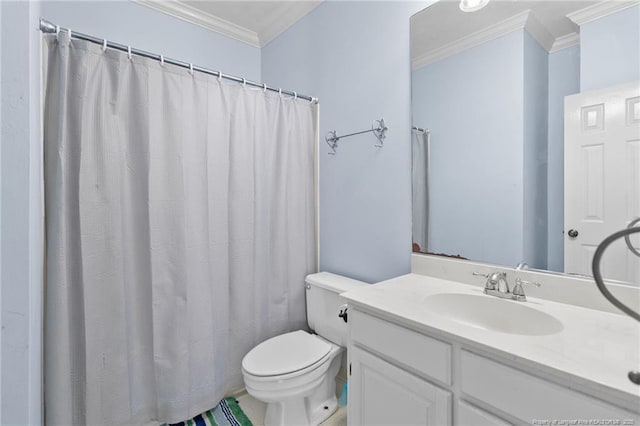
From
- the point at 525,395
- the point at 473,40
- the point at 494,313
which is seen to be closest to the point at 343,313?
the point at 494,313

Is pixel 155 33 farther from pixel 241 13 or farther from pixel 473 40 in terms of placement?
pixel 473 40

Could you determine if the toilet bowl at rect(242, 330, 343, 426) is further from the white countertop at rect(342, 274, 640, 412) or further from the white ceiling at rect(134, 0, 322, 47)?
the white ceiling at rect(134, 0, 322, 47)

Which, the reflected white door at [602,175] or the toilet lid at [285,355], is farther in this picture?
the toilet lid at [285,355]

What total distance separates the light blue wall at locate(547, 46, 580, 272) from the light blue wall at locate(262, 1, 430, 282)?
0.58 meters

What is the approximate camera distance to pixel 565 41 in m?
1.10

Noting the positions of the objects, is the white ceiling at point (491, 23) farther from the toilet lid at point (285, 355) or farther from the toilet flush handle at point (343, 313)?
the toilet lid at point (285, 355)

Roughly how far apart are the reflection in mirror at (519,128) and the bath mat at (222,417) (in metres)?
1.33

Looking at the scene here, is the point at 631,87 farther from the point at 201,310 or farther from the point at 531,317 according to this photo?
the point at 201,310

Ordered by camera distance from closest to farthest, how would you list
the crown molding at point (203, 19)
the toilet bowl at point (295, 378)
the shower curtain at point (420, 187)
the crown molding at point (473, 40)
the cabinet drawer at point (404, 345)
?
the cabinet drawer at point (404, 345), the crown molding at point (473, 40), the toilet bowl at point (295, 378), the shower curtain at point (420, 187), the crown molding at point (203, 19)

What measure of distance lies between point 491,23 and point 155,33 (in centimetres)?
203

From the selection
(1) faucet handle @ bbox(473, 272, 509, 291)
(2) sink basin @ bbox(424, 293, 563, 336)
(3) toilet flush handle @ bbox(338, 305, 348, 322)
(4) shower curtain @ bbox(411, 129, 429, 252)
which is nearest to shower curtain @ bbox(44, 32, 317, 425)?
(3) toilet flush handle @ bbox(338, 305, 348, 322)

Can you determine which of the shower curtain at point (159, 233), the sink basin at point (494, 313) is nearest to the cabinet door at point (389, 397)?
the sink basin at point (494, 313)

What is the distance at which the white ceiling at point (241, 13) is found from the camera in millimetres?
2084

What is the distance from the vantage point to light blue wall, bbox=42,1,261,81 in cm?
179
